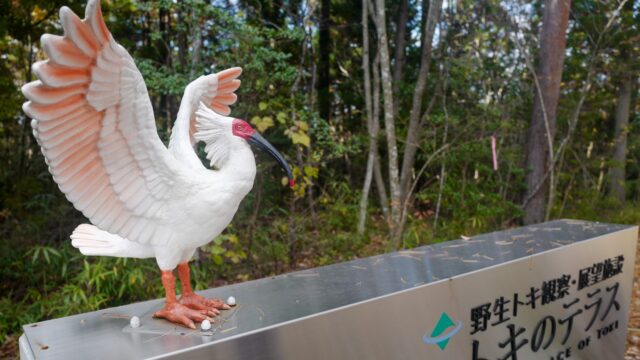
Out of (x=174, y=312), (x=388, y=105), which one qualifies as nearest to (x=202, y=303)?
(x=174, y=312)

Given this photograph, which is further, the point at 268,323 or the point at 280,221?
the point at 280,221

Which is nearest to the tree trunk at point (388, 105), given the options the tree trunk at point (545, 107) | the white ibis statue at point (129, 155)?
the tree trunk at point (545, 107)

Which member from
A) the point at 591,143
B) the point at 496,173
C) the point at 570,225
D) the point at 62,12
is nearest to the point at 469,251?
the point at 570,225

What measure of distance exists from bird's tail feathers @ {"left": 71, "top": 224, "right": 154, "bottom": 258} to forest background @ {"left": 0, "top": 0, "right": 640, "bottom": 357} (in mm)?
1631

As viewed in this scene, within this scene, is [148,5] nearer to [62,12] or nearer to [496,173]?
[62,12]

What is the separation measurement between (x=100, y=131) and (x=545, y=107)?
5224 mm

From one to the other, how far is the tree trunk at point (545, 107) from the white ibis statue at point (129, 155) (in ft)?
15.4

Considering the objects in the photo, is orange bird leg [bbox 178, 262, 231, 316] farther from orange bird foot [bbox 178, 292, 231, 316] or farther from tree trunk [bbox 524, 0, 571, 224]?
tree trunk [bbox 524, 0, 571, 224]

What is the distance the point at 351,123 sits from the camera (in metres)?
6.70

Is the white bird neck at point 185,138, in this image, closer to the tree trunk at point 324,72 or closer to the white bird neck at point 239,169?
the white bird neck at point 239,169

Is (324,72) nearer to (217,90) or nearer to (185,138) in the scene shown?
(217,90)

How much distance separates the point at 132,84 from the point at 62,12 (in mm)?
275

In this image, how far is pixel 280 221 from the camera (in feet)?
14.1

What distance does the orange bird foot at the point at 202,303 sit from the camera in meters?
1.60
